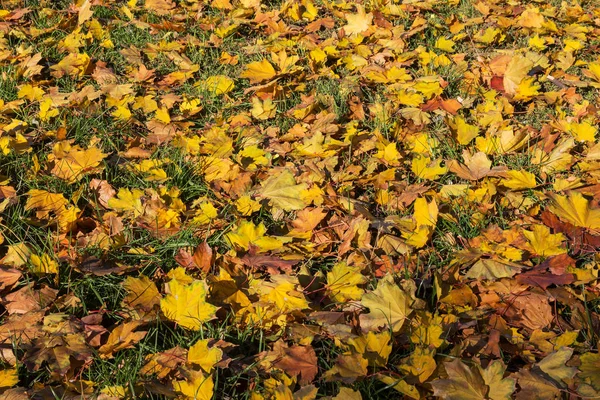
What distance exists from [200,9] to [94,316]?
2431 millimetres

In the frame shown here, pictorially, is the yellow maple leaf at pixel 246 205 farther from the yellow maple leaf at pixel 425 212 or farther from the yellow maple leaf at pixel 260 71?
the yellow maple leaf at pixel 260 71

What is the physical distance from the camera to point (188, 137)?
262 cm

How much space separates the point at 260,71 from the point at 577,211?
166 centimetres

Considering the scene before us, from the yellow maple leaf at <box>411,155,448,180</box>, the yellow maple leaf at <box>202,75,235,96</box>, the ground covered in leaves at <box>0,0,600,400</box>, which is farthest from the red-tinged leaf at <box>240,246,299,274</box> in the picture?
the yellow maple leaf at <box>202,75,235,96</box>

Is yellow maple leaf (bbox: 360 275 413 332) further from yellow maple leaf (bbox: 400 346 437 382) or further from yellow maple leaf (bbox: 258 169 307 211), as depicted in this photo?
yellow maple leaf (bbox: 258 169 307 211)

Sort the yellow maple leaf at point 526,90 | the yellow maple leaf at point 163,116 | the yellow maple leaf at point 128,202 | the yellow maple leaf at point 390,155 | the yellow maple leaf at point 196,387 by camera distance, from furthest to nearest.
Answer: the yellow maple leaf at point 526,90, the yellow maple leaf at point 163,116, the yellow maple leaf at point 390,155, the yellow maple leaf at point 128,202, the yellow maple leaf at point 196,387

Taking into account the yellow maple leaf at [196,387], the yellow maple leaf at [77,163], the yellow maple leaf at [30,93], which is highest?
the yellow maple leaf at [30,93]

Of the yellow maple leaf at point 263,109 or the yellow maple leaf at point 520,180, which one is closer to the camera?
the yellow maple leaf at point 520,180

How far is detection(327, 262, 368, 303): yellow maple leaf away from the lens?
1815mm

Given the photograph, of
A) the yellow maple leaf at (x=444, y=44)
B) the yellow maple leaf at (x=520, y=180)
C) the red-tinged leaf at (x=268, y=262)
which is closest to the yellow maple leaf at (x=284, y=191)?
the red-tinged leaf at (x=268, y=262)

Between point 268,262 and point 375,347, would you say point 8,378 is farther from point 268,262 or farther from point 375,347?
point 375,347

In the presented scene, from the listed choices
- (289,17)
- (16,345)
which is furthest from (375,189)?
(289,17)

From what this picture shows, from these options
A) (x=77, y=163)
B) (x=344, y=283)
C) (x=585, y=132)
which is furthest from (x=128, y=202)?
(x=585, y=132)

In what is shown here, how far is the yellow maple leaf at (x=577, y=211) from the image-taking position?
6.42ft
